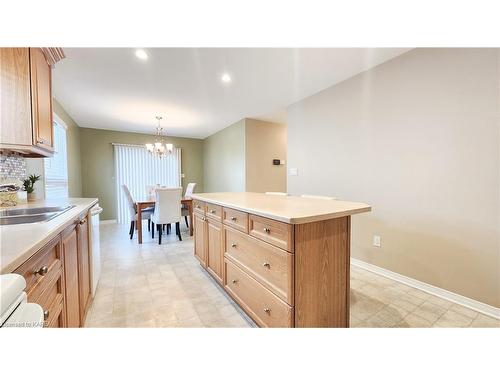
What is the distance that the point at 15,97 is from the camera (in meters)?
1.33

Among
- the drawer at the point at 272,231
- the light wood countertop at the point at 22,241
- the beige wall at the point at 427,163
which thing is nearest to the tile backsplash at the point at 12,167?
the light wood countertop at the point at 22,241

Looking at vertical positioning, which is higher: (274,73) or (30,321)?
(274,73)

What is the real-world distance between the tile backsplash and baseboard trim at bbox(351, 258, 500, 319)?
12.5ft

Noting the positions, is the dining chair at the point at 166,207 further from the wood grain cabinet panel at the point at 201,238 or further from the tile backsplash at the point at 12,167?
the tile backsplash at the point at 12,167

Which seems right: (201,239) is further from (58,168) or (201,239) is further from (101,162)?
(101,162)

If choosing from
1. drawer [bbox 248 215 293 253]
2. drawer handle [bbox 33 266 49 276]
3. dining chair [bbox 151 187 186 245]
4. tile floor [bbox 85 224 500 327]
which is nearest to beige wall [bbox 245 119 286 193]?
dining chair [bbox 151 187 186 245]

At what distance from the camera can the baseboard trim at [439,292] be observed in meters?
1.62

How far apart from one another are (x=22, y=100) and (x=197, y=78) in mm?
1659

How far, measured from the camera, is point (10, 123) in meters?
1.31

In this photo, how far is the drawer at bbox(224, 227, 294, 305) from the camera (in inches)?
44.7
